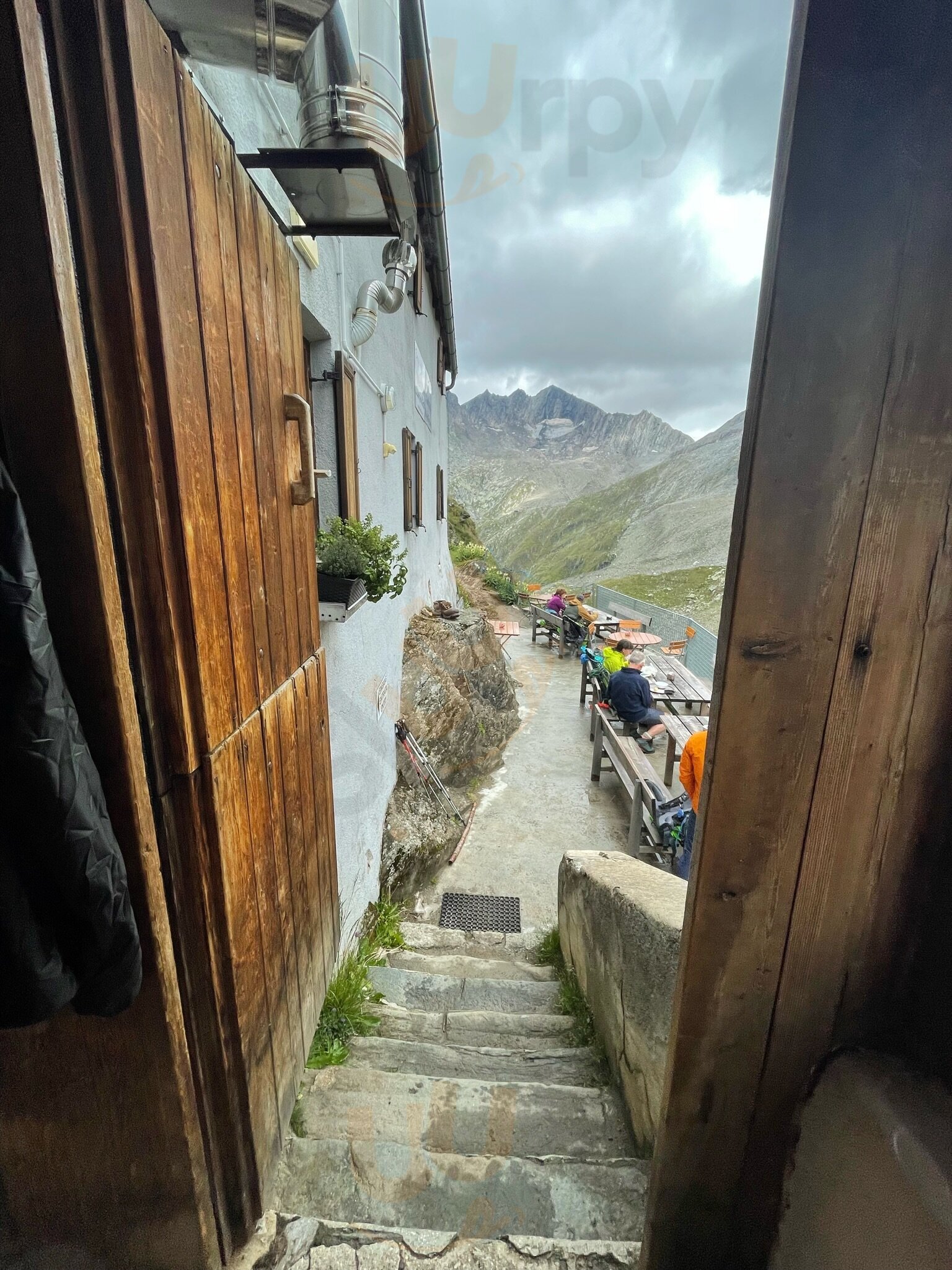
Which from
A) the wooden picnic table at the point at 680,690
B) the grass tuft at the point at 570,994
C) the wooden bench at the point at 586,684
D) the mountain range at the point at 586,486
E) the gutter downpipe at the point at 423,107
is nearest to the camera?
the grass tuft at the point at 570,994

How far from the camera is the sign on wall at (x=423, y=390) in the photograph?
24.4 ft

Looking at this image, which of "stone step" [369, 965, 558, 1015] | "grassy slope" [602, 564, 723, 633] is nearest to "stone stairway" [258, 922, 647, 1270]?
"stone step" [369, 965, 558, 1015]

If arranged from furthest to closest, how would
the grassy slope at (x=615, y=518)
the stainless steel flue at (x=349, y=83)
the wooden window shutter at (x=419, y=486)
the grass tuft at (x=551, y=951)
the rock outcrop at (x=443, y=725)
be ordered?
the grassy slope at (x=615, y=518), the wooden window shutter at (x=419, y=486), the rock outcrop at (x=443, y=725), the grass tuft at (x=551, y=951), the stainless steel flue at (x=349, y=83)

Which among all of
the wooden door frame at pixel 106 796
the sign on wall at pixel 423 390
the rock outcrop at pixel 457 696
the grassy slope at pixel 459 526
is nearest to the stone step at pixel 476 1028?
the wooden door frame at pixel 106 796

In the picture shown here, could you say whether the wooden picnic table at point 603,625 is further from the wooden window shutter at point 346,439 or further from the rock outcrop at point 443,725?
the wooden window shutter at point 346,439

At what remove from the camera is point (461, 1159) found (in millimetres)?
1803

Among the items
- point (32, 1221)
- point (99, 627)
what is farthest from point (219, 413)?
A: point (32, 1221)

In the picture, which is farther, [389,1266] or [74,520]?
[389,1266]

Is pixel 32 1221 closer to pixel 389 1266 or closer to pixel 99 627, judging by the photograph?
pixel 389 1266

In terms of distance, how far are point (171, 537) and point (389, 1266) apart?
200 cm

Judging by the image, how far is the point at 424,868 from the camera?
500 cm

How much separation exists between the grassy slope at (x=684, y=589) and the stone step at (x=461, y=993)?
21.2 m

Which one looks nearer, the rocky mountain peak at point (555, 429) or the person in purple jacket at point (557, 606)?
the person in purple jacket at point (557, 606)

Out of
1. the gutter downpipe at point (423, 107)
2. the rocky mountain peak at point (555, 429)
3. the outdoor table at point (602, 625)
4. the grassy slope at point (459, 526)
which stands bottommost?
the outdoor table at point (602, 625)
